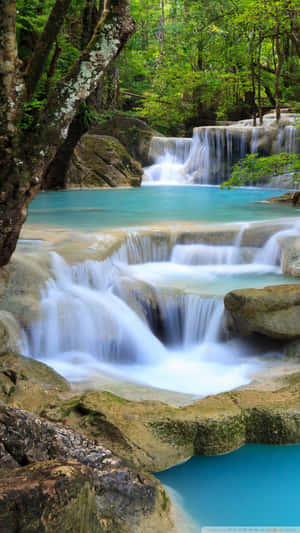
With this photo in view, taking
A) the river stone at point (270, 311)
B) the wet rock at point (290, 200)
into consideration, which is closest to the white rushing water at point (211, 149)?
the wet rock at point (290, 200)

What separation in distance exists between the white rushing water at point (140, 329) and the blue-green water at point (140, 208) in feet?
9.16

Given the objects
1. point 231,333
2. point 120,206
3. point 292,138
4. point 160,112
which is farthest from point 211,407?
point 160,112

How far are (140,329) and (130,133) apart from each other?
18625 mm

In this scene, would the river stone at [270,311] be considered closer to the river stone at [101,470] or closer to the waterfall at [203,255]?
the waterfall at [203,255]

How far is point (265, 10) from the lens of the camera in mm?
13312

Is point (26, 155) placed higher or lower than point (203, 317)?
higher

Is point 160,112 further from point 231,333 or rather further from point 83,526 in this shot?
point 83,526

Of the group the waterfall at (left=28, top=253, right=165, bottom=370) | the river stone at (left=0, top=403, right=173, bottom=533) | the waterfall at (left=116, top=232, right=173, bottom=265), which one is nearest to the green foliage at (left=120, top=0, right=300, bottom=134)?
the waterfall at (left=116, top=232, right=173, bottom=265)

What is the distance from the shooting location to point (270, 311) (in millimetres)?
5008

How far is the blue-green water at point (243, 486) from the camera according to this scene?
252 centimetres

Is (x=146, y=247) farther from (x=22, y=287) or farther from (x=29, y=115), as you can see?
(x=22, y=287)

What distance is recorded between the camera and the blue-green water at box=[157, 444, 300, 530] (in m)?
2.52

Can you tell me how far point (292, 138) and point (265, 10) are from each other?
280 inches

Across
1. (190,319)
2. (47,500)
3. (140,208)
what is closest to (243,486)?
(47,500)
